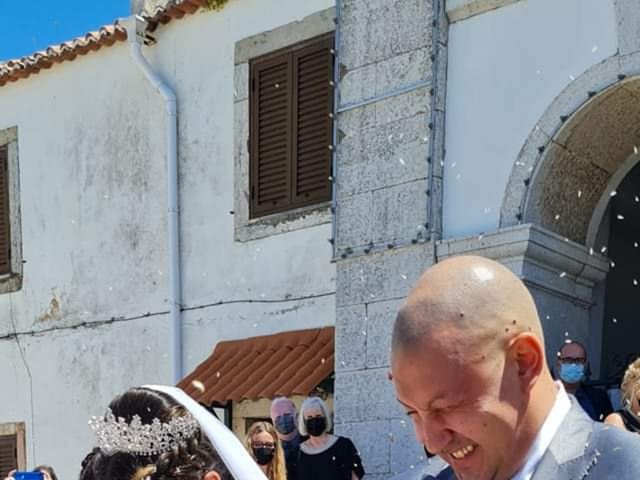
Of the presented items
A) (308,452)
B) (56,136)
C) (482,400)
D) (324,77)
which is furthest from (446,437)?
(56,136)

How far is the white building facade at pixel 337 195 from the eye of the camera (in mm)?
6445

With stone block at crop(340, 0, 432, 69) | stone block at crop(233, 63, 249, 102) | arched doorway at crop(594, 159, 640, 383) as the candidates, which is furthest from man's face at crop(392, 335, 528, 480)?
stone block at crop(233, 63, 249, 102)

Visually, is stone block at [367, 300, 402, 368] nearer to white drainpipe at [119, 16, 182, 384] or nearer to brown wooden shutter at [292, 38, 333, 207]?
brown wooden shutter at [292, 38, 333, 207]

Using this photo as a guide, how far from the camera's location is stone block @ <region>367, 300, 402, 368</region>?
6707mm

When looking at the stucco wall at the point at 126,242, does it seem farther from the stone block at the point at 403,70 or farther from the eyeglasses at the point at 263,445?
the eyeglasses at the point at 263,445

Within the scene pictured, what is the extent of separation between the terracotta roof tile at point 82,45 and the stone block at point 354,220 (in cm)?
337

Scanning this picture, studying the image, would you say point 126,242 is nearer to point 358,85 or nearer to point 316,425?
point 358,85

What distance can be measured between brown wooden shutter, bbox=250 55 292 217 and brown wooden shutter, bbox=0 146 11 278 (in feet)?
10.6

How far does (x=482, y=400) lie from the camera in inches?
74.2

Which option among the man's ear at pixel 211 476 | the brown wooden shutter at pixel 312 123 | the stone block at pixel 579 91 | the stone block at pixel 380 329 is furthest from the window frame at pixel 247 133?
the man's ear at pixel 211 476

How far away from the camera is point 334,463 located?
6230 mm

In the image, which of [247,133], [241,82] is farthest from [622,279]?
[241,82]

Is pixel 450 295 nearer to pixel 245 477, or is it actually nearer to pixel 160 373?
pixel 245 477

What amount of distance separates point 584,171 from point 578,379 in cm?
141
